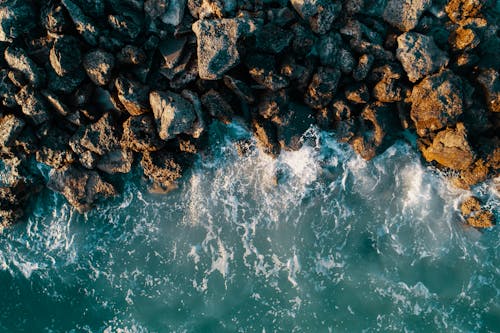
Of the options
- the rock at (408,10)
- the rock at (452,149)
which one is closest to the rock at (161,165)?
the rock at (452,149)

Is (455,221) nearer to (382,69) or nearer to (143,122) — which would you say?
(382,69)

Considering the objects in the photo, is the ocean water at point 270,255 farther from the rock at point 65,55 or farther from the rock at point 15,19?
the rock at point 15,19

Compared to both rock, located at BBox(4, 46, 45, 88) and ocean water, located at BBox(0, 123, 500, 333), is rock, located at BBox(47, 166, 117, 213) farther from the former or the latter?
rock, located at BBox(4, 46, 45, 88)

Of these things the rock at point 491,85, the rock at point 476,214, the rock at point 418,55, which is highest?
the rock at point 418,55

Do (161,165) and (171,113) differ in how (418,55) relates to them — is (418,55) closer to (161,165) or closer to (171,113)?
(171,113)

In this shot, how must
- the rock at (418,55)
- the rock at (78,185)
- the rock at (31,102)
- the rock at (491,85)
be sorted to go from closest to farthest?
the rock at (31,102) < the rock at (418,55) < the rock at (491,85) < the rock at (78,185)

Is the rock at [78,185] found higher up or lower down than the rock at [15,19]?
lower down

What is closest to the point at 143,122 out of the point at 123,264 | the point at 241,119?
the point at 241,119

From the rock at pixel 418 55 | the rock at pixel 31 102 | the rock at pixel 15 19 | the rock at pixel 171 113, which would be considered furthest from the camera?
the rock at pixel 418 55
